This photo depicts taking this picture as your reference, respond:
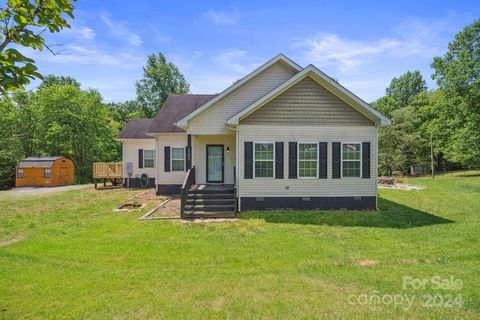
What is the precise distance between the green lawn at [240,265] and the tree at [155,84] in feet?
97.7

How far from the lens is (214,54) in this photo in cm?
1752

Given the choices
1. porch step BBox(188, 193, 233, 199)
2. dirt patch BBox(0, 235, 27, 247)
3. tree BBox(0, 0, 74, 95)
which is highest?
tree BBox(0, 0, 74, 95)

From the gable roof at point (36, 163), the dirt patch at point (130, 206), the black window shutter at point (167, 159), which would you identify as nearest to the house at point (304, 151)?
the dirt patch at point (130, 206)

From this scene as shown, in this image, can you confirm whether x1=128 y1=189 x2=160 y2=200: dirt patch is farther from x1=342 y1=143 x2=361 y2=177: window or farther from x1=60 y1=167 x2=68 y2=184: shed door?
x1=60 y1=167 x2=68 y2=184: shed door

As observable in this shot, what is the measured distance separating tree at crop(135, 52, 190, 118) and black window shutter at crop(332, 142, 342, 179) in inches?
1251

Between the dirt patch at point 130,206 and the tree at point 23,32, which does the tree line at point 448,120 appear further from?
the tree at point 23,32

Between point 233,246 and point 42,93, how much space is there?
113ft

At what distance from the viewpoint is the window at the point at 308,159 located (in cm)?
1111

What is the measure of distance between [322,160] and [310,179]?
0.99 meters

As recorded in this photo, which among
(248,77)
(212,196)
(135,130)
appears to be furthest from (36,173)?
(248,77)

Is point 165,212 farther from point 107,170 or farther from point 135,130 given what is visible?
point 107,170

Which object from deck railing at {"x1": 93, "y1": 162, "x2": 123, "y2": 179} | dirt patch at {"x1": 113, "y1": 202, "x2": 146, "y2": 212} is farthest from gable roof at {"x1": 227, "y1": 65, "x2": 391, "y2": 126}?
deck railing at {"x1": 93, "y1": 162, "x2": 123, "y2": 179}

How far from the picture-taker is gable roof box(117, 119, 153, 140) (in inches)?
708

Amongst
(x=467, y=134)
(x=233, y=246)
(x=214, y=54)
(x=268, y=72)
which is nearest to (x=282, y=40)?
(x=268, y=72)
